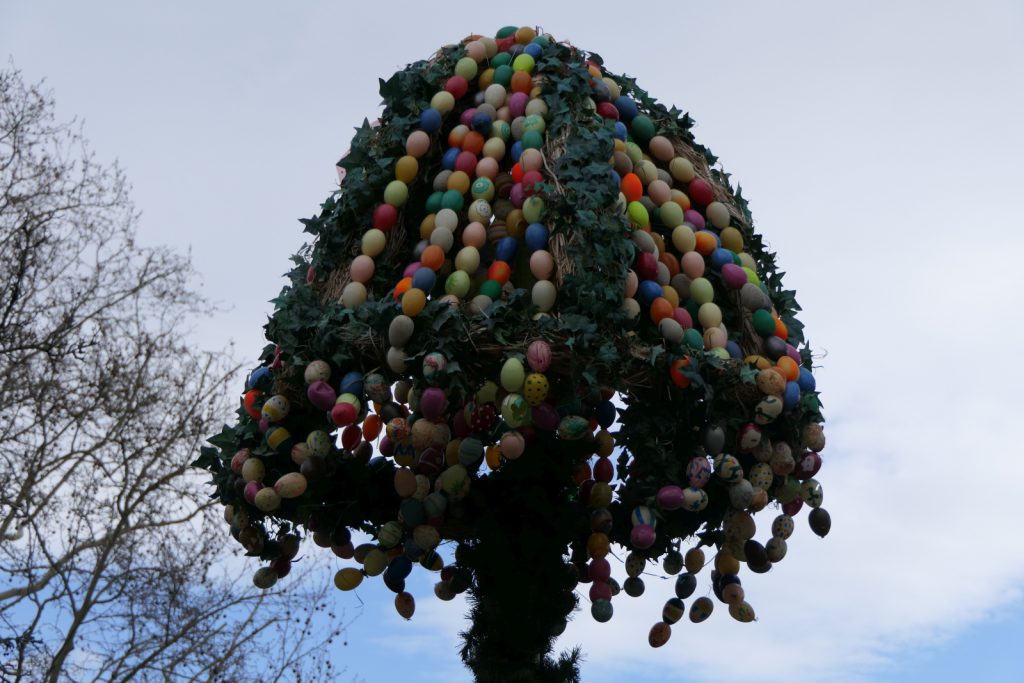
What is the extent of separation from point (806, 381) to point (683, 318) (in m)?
0.92

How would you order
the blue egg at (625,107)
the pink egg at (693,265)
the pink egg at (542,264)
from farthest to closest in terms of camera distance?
1. the blue egg at (625,107)
2. the pink egg at (693,265)
3. the pink egg at (542,264)

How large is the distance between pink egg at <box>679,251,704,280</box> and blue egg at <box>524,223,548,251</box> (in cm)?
94

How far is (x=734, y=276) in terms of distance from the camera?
25.2 ft

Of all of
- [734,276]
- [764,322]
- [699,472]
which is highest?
[734,276]

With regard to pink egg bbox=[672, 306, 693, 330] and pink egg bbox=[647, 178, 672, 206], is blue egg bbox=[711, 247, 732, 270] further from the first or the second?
pink egg bbox=[672, 306, 693, 330]

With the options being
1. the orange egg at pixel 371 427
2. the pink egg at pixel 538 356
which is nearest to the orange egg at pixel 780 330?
the pink egg at pixel 538 356

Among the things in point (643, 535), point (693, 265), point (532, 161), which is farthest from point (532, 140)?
point (643, 535)

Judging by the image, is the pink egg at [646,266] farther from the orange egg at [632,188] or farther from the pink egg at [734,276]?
the pink egg at [734,276]

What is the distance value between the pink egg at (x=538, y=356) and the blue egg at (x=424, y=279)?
0.83m

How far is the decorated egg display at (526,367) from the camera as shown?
6969 mm

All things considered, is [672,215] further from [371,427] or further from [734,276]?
[371,427]

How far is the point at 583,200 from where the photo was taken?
23.4 ft

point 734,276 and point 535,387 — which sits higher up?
point 734,276

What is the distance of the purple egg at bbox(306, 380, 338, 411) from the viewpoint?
702 centimetres
